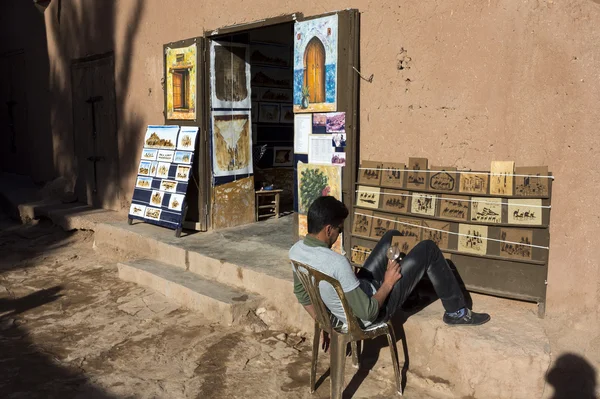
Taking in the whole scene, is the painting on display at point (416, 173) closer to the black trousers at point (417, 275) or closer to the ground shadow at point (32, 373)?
the black trousers at point (417, 275)

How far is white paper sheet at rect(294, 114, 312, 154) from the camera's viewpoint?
18.1 feet

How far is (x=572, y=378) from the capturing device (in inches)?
145

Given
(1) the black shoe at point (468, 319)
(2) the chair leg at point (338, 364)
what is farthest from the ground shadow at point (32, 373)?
(1) the black shoe at point (468, 319)

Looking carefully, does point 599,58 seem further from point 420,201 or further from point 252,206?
point 252,206

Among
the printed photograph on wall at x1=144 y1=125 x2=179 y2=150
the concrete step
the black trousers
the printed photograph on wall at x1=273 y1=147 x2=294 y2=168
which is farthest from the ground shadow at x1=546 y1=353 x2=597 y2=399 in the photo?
the printed photograph on wall at x1=273 y1=147 x2=294 y2=168

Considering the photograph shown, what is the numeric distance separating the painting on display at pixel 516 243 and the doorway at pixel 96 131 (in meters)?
6.06

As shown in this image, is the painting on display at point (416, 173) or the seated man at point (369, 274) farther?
the painting on display at point (416, 173)

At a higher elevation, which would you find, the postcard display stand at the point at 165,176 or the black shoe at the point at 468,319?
the postcard display stand at the point at 165,176

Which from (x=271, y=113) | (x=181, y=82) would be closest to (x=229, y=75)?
(x=181, y=82)

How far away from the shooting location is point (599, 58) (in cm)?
373

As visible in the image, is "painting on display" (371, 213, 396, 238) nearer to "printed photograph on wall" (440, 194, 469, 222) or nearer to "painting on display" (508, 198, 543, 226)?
"printed photograph on wall" (440, 194, 469, 222)

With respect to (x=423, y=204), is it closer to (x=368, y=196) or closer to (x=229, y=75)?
(x=368, y=196)

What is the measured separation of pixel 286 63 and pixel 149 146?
97.9 inches

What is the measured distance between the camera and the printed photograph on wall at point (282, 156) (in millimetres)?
8656
